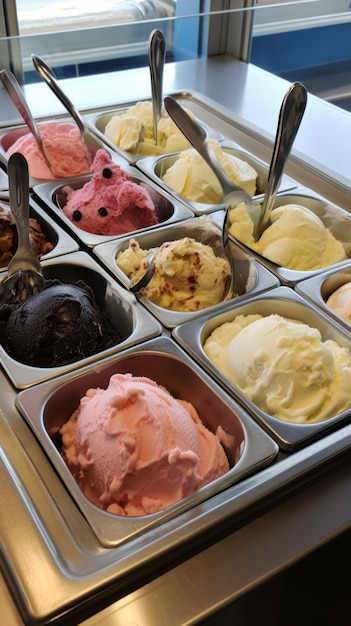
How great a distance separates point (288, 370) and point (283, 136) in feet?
1.85

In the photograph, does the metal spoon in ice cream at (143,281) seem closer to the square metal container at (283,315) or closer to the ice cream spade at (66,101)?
the square metal container at (283,315)

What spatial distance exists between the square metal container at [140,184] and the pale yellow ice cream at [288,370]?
1.45 feet

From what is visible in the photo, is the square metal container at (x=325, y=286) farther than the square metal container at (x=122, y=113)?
No

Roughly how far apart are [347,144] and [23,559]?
147 cm

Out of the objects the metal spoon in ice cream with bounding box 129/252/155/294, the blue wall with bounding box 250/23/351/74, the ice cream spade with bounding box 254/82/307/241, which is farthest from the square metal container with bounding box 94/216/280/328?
the blue wall with bounding box 250/23/351/74

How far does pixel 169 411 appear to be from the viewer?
3.03 ft

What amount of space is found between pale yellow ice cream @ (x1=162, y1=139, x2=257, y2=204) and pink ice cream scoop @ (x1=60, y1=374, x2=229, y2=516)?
2.34 ft

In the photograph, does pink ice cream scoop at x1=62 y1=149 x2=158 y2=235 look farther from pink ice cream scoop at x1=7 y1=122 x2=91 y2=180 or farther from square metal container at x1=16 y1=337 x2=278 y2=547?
square metal container at x1=16 y1=337 x2=278 y2=547

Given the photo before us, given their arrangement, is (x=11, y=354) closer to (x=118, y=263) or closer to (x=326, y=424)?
(x=118, y=263)

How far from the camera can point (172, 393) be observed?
41.3 inches

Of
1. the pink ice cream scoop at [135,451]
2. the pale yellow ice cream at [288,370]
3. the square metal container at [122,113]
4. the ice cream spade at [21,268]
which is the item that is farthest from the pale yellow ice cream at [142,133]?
the pink ice cream scoop at [135,451]

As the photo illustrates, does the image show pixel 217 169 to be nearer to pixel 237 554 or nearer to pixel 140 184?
pixel 140 184

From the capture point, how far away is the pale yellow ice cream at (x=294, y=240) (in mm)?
1316

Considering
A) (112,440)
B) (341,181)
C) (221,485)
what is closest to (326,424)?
(221,485)
